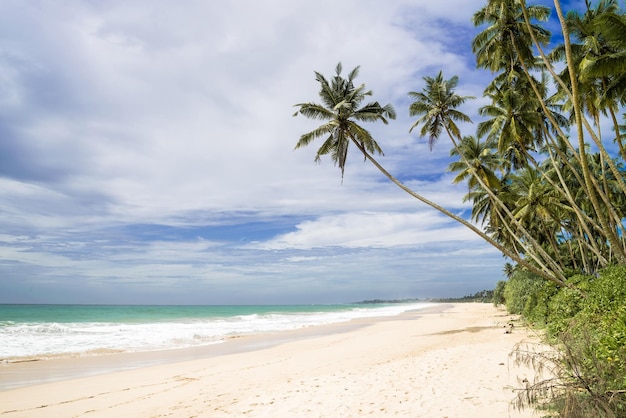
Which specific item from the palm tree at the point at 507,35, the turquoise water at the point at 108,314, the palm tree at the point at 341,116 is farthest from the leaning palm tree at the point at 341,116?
the turquoise water at the point at 108,314

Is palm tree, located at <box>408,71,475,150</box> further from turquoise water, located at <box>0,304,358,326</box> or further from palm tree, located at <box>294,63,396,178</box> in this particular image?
turquoise water, located at <box>0,304,358,326</box>

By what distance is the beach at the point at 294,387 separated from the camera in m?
6.32

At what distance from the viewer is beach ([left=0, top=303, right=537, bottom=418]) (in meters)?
6.32

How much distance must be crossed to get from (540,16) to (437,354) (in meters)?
14.1

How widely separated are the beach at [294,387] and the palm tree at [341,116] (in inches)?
377

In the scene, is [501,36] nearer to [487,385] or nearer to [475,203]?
[487,385]

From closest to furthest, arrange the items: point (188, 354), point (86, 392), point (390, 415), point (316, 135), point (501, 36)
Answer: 1. point (390, 415)
2. point (86, 392)
3. point (188, 354)
4. point (501, 36)
5. point (316, 135)

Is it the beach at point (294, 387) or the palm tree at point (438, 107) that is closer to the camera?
the beach at point (294, 387)

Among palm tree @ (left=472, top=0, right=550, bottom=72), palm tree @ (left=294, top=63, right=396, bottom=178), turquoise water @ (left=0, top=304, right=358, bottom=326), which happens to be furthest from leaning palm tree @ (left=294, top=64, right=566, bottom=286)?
turquoise water @ (left=0, top=304, right=358, bottom=326)

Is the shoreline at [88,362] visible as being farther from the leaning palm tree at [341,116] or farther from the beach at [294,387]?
the leaning palm tree at [341,116]

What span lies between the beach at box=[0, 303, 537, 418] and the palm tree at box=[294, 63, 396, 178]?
377 inches

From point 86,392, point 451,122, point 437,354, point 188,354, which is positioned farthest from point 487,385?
point 451,122

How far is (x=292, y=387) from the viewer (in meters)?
8.16

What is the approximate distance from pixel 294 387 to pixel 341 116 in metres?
12.5
